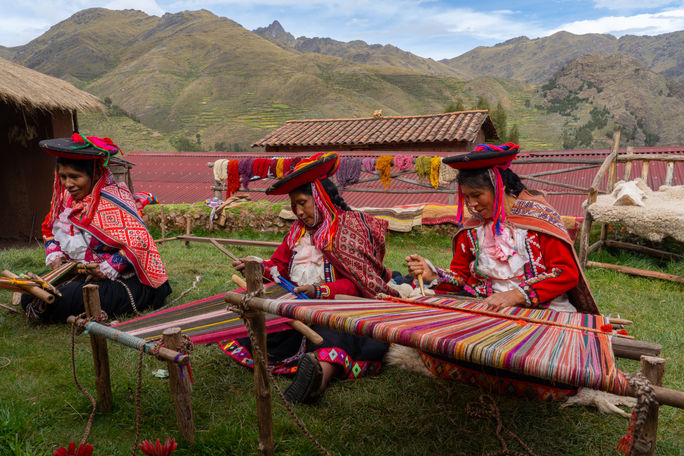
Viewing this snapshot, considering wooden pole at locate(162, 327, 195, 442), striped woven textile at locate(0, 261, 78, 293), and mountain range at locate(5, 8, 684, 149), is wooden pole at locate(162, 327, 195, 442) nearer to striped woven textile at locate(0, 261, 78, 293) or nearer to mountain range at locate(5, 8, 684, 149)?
striped woven textile at locate(0, 261, 78, 293)

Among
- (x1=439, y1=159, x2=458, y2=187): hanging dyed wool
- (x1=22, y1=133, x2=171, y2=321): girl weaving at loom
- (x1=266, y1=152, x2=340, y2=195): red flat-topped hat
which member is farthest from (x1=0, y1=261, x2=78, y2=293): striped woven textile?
(x1=439, y1=159, x2=458, y2=187): hanging dyed wool

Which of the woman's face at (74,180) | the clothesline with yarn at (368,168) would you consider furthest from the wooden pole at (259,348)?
the clothesline with yarn at (368,168)

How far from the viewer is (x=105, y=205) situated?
3.71 meters

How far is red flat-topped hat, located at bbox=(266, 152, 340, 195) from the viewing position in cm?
274

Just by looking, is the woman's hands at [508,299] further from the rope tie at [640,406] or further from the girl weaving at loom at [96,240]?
the girl weaving at loom at [96,240]

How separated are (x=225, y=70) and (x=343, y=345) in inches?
2725

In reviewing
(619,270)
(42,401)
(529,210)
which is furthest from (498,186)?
(619,270)

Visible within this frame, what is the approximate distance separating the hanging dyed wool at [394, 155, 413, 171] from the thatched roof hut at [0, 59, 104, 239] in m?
5.31

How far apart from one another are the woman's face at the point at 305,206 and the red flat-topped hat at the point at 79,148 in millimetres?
1663

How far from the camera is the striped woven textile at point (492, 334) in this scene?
1313 millimetres

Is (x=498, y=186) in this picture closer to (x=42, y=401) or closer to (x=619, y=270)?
(x=42, y=401)

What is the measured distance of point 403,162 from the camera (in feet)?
23.5

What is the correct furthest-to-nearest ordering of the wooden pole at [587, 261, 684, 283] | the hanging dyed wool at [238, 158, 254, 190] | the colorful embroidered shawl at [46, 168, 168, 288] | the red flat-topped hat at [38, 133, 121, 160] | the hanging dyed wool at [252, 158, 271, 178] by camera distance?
the hanging dyed wool at [238, 158, 254, 190]
the hanging dyed wool at [252, 158, 271, 178]
the wooden pole at [587, 261, 684, 283]
the colorful embroidered shawl at [46, 168, 168, 288]
the red flat-topped hat at [38, 133, 121, 160]

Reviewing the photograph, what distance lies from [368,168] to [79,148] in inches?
182
